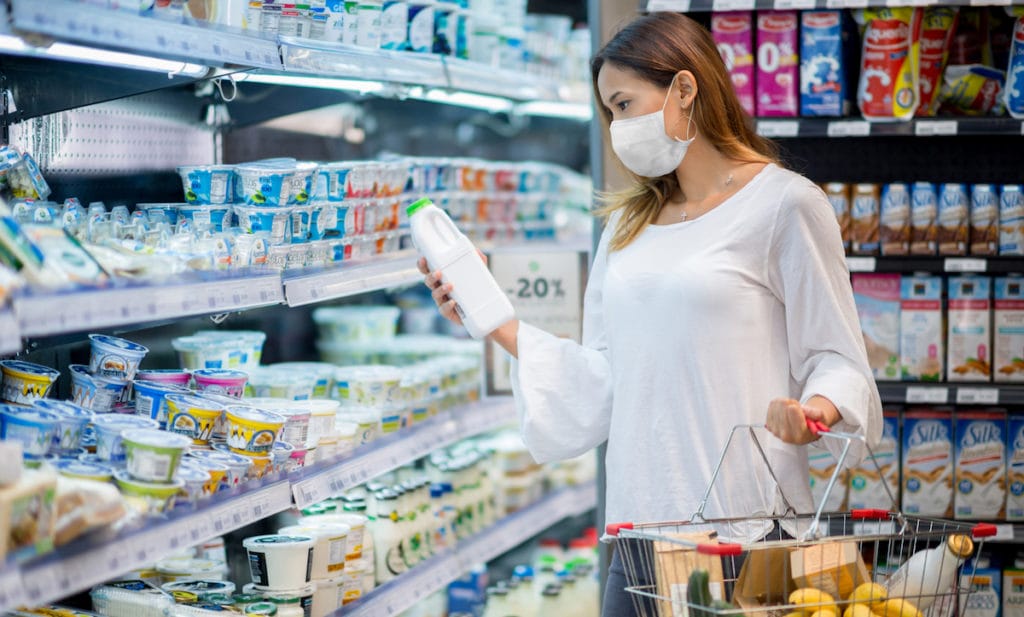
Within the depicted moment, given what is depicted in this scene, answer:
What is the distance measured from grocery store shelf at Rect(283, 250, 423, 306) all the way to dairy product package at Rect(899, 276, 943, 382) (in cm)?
144

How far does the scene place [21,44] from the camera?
2.03m

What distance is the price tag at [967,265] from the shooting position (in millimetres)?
3211

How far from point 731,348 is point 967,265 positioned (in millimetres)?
1329

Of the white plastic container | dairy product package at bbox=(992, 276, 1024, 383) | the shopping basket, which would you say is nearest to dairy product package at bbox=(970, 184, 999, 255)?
dairy product package at bbox=(992, 276, 1024, 383)

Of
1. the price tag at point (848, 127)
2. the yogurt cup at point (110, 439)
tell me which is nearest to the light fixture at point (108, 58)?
the yogurt cup at point (110, 439)

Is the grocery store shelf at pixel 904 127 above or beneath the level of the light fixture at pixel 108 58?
beneath

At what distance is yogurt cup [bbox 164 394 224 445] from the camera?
225cm

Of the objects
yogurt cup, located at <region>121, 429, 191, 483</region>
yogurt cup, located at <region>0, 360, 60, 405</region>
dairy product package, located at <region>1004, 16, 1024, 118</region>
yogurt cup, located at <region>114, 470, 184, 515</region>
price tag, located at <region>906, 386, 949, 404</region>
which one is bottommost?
price tag, located at <region>906, 386, 949, 404</region>

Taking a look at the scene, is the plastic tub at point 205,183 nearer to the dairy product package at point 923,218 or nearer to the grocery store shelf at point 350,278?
the grocery store shelf at point 350,278

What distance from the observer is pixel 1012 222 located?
327cm

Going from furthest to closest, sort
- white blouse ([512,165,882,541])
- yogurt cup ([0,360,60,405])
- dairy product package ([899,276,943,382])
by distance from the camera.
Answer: dairy product package ([899,276,943,382]), white blouse ([512,165,882,541]), yogurt cup ([0,360,60,405])

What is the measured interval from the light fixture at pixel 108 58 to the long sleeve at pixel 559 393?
89 centimetres

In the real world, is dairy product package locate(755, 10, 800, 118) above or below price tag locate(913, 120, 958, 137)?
above

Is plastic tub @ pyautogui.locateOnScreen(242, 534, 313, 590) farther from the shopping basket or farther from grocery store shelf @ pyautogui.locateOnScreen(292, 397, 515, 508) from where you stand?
the shopping basket
